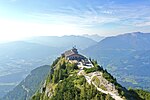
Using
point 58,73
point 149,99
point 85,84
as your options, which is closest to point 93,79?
point 85,84

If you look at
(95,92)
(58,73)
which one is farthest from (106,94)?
(58,73)

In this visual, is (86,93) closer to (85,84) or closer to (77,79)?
(85,84)

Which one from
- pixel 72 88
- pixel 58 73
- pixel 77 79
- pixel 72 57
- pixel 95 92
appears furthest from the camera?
pixel 72 57

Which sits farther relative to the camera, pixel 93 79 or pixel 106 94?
pixel 93 79

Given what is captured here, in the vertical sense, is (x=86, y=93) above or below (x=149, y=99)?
above

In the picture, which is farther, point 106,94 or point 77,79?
point 77,79

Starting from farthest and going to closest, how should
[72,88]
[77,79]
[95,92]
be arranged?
[77,79], [72,88], [95,92]

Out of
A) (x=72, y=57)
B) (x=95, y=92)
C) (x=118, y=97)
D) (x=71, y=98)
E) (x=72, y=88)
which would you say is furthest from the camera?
(x=72, y=57)

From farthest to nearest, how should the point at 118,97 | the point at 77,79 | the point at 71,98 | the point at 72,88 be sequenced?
the point at 77,79 → the point at 72,88 → the point at 71,98 → the point at 118,97

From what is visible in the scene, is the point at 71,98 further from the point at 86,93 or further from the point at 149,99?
the point at 149,99
